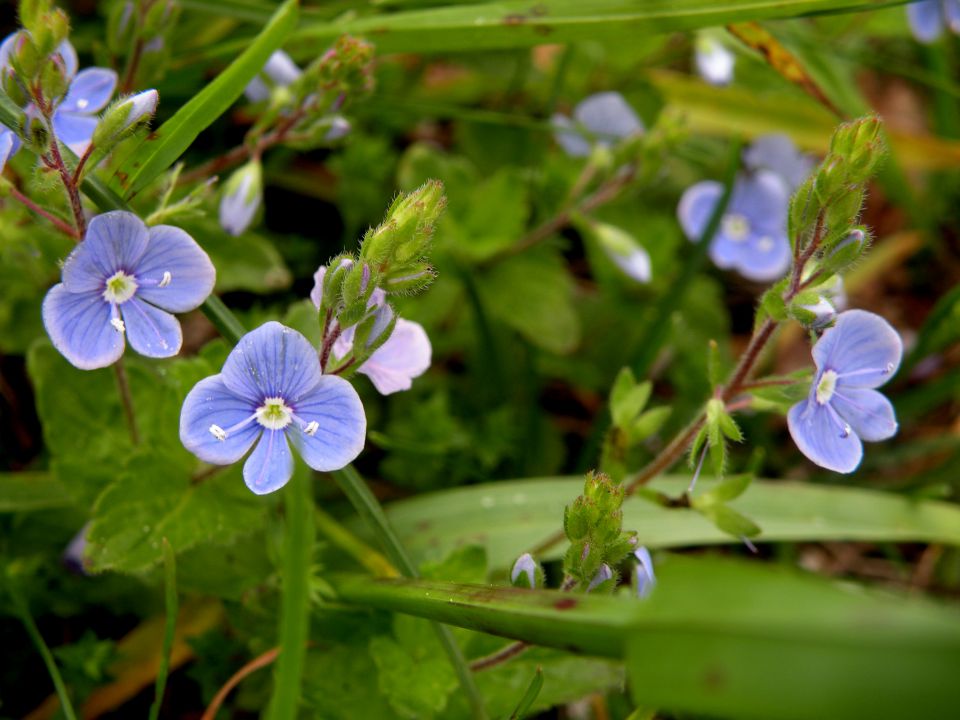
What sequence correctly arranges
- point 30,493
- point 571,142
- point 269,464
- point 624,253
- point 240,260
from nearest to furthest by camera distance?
point 269,464
point 30,493
point 240,260
point 624,253
point 571,142

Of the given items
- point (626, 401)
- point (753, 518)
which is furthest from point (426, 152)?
point (753, 518)

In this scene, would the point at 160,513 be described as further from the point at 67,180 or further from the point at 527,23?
the point at 527,23

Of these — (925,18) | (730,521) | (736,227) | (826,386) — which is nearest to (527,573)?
(730,521)

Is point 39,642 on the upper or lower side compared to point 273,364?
lower

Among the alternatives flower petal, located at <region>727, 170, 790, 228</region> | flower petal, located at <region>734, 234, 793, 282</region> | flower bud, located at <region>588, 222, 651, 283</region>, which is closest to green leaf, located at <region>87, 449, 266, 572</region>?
flower bud, located at <region>588, 222, 651, 283</region>

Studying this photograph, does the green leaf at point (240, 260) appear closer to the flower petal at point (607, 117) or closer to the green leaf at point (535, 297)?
the green leaf at point (535, 297)

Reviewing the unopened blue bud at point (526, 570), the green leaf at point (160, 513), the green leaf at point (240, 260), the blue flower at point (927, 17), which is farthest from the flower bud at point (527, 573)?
the blue flower at point (927, 17)
